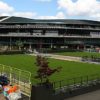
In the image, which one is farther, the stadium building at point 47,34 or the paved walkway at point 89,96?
the stadium building at point 47,34

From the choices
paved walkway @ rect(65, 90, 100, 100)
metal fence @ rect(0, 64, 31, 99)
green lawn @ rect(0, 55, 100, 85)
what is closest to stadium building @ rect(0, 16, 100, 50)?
green lawn @ rect(0, 55, 100, 85)

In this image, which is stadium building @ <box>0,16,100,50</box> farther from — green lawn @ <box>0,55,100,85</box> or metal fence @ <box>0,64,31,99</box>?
metal fence @ <box>0,64,31,99</box>

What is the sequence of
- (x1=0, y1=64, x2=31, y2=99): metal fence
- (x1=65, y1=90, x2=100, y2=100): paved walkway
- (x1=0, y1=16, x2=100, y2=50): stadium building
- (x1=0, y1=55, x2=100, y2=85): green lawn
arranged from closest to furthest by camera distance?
(x1=0, y1=64, x2=31, y2=99): metal fence → (x1=65, y1=90, x2=100, y2=100): paved walkway → (x1=0, y1=55, x2=100, y2=85): green lawn → (x1=0, y1=16, x2=100, y2=50): stadium building

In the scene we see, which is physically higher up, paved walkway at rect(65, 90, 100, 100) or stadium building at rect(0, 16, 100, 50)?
stadium building at rect(0, 16, 100, 50)

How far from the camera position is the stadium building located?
103375mm

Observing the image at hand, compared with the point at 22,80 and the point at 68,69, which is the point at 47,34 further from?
the point at 22,80

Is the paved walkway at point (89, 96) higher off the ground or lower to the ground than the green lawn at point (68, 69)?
lower

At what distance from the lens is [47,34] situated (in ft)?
344

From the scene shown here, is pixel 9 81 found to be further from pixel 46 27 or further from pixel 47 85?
pixel 46 27

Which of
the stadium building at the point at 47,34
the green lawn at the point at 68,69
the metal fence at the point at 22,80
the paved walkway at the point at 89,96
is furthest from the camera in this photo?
the stadium building at the point at 47,34

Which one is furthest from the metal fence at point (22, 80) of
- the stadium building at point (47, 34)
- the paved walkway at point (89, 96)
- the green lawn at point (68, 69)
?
the stadium building at point (47, 34)

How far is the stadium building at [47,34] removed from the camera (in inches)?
4070

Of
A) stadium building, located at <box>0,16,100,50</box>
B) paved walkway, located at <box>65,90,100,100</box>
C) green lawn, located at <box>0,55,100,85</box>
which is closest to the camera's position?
paved walkway, located at <box>65,90,100,100</box>

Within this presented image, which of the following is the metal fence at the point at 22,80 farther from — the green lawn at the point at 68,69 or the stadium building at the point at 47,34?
the stadium building at the point at 47,34
